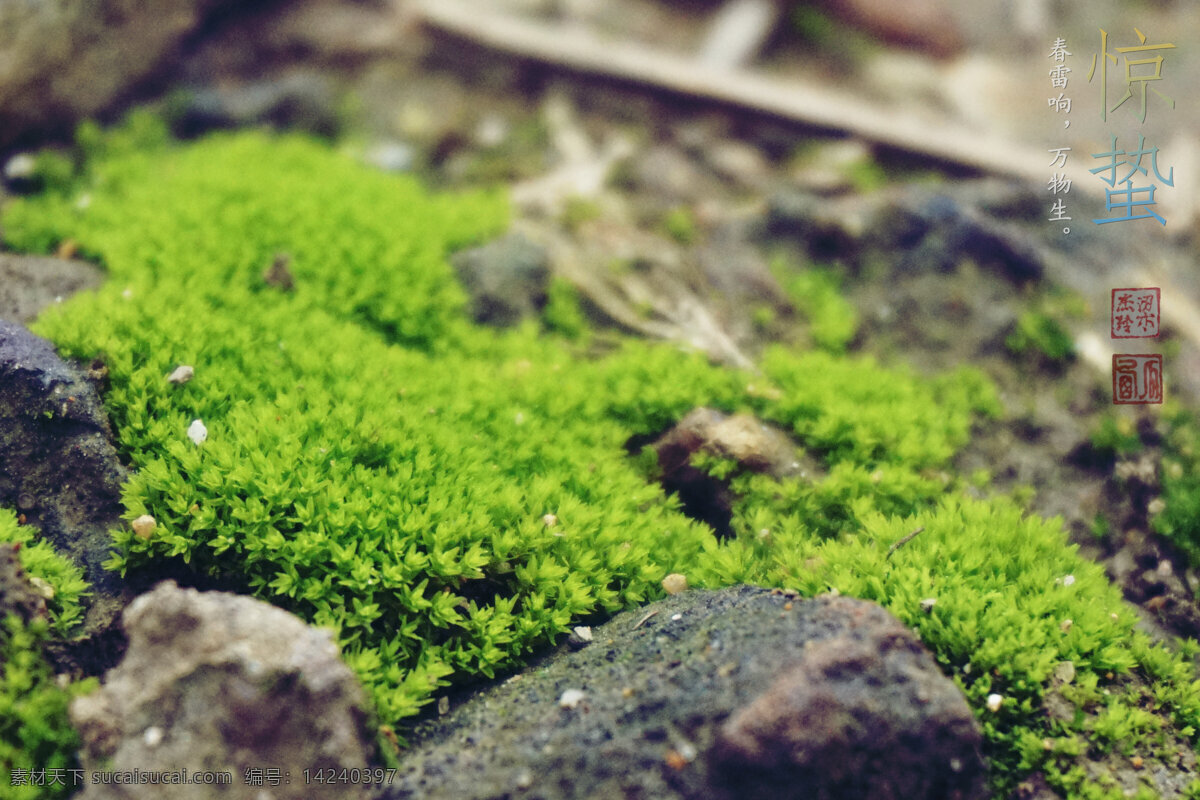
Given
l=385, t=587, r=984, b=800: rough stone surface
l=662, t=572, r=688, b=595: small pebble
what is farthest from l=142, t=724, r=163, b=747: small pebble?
l=662, t=572, r=688, b=595: small pebble

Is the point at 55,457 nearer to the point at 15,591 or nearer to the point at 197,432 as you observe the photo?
the point at 197,432

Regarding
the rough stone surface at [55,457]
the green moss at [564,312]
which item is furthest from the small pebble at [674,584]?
the rough stone surface at [55,457]

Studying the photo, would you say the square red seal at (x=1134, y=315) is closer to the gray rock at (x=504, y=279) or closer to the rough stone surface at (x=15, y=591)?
the gray rock at (x=504, y=279)

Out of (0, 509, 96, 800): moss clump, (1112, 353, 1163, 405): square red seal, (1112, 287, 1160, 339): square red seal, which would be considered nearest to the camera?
(0, 509, 96, 800): moss clump

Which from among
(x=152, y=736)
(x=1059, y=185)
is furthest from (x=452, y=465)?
(x=1059, y=185)

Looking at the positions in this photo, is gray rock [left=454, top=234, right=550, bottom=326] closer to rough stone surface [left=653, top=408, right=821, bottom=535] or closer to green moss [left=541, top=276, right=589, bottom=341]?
green moss [left=541, top=276, right=589, bottom=341]

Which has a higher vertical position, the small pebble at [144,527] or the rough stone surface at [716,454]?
the small pebble at [144,527]

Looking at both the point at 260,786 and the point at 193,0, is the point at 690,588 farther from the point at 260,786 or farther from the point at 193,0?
the point at 193,0
